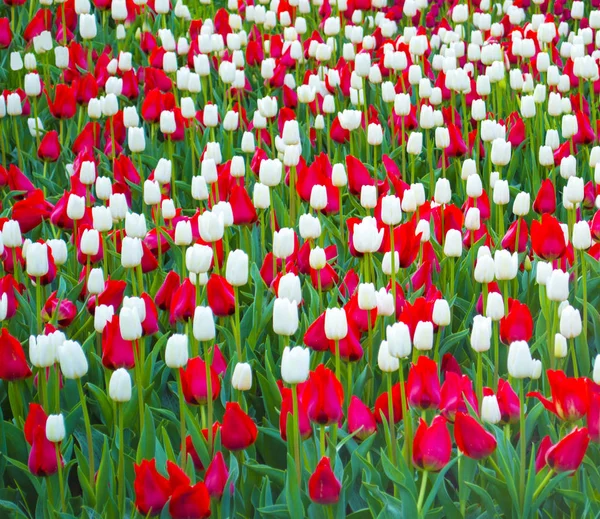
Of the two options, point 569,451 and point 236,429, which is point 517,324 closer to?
point 569,451

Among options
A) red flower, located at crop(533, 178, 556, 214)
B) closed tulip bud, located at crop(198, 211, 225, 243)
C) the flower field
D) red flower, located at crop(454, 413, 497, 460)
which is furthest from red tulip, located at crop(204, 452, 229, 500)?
red flower, located at crop(533, 178, 556, 214)

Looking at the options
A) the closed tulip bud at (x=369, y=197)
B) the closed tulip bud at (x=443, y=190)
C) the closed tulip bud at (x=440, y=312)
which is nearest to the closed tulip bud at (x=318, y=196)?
the closed tulip bud at (x=369, y=197)

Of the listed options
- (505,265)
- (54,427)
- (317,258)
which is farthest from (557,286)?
(54,427)

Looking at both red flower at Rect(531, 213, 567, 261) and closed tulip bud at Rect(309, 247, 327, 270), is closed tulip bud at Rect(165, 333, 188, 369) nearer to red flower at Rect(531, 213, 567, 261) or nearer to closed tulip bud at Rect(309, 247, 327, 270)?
closed tulip bud at Rect(309, 247, 327, 270)

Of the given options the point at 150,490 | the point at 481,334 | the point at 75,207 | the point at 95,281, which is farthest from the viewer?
the point at 75,207

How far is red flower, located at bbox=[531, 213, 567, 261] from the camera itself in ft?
8.40

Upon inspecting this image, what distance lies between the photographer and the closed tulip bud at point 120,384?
6.81 ft

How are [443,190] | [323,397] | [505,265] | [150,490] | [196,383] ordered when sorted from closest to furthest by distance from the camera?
1. [150,490]
2. [323,397]
3. [196,383]
4. [505,265]
5. [443,190]

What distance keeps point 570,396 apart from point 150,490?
2.76 ft

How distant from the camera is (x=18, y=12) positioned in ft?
20.4

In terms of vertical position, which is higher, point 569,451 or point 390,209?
point 390,209

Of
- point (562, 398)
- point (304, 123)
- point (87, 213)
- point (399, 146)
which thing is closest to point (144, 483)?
point (562, 398)

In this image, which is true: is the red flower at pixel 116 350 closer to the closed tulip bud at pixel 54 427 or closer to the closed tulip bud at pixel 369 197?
the closed tulip bud at pixel 54 427

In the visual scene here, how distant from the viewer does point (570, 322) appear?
2170 millimetres
